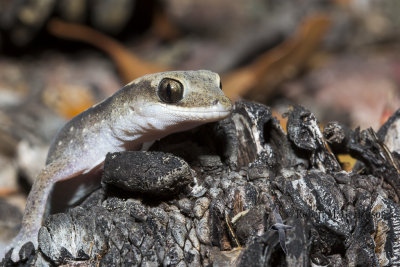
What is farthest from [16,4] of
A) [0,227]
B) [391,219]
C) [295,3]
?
[391,219]

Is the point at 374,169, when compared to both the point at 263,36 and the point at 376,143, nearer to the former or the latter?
the point at 376,143

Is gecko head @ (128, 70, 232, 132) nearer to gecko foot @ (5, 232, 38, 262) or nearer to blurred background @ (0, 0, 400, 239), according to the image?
gecko foot @ (5, 232, 38, 262)

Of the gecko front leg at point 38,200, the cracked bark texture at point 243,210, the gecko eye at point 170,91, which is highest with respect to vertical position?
the gecko eye at point 170,91

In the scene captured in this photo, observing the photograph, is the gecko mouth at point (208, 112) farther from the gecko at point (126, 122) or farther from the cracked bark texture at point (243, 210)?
the cracked bark texture at point (243, 210)

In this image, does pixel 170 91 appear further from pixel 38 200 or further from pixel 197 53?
pixel 197 53

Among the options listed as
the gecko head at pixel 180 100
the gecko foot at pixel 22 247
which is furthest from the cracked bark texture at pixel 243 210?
the gecko head at pixel 180 100

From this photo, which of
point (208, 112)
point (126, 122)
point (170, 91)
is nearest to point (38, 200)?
point (126, 122)

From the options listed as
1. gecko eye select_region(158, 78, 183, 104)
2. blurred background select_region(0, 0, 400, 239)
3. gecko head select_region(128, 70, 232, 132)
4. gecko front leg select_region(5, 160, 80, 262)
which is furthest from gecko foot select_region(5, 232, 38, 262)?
blurred background select_region(0, 0, 400, 239)
